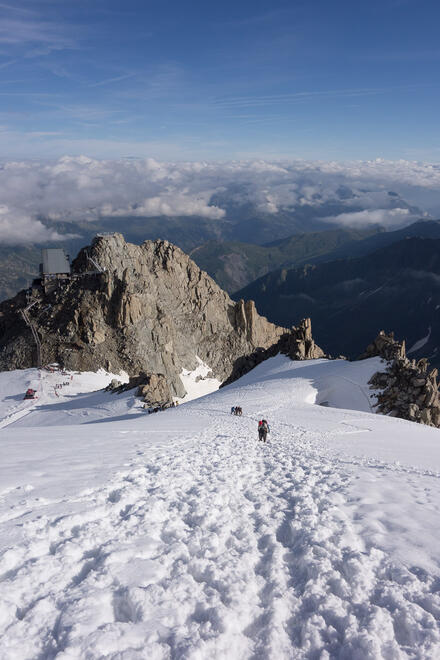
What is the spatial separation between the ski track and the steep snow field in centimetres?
2

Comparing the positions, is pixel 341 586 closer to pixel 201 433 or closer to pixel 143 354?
pixel 201 433

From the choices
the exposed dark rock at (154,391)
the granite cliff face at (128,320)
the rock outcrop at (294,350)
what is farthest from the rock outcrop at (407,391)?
the granite cliff face at (128,320)

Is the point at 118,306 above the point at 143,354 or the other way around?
above

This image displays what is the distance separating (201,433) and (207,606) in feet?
46.7

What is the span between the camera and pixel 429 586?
5719 mm

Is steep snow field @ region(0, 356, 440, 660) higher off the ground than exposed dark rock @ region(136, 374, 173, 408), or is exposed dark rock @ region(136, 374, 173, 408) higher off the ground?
steep snow field @ region(0, 356, 440, 660)

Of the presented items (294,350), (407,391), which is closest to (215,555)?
(407,391)

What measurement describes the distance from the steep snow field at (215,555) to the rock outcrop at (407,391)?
21962 millimetres

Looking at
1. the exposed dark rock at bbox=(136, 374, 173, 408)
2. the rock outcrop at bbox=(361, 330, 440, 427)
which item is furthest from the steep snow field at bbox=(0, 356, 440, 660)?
the exposed dark rock at bbox=(136, 374, 173, 408)

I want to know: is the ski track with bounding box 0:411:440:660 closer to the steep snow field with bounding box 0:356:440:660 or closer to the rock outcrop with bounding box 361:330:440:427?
the steep snow field with bounding box 0:356:440:660

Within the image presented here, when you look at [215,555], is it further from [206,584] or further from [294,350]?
[294,350]

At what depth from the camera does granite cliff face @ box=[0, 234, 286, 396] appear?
68.1 metres

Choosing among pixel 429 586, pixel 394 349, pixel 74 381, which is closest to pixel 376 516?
pixel 429 586

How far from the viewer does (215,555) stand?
6.64m
